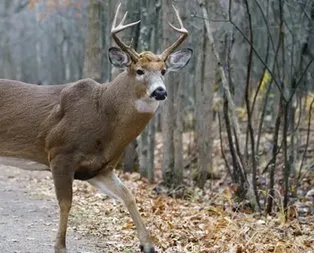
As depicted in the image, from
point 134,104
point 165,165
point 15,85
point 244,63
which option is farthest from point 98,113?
point 244,63

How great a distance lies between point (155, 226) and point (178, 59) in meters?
2.29

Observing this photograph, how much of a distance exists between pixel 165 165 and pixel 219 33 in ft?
12.4

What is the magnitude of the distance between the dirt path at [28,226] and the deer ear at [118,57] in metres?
1.47

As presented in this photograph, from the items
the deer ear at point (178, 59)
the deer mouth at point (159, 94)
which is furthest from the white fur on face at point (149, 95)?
the deer ear at point (178, 59)

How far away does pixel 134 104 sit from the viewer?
8242 mm

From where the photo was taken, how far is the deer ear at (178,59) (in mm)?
8633

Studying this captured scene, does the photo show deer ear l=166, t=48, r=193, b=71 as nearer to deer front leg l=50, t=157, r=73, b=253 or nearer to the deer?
the deer

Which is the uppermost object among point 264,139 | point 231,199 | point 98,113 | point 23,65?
point 98,113

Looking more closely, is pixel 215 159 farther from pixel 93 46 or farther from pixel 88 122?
pixel 88 122

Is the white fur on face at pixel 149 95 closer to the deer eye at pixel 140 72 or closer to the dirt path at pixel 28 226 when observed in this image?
the deer eye at pixel 140 72

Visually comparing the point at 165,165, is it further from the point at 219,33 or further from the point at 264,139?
the point at 264,139

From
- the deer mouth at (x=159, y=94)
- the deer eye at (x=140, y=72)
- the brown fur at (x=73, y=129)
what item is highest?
the deer eye at (x=140, y=72)

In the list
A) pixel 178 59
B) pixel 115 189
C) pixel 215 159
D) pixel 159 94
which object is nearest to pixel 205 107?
pixel 215 159

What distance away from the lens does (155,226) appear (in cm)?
980
